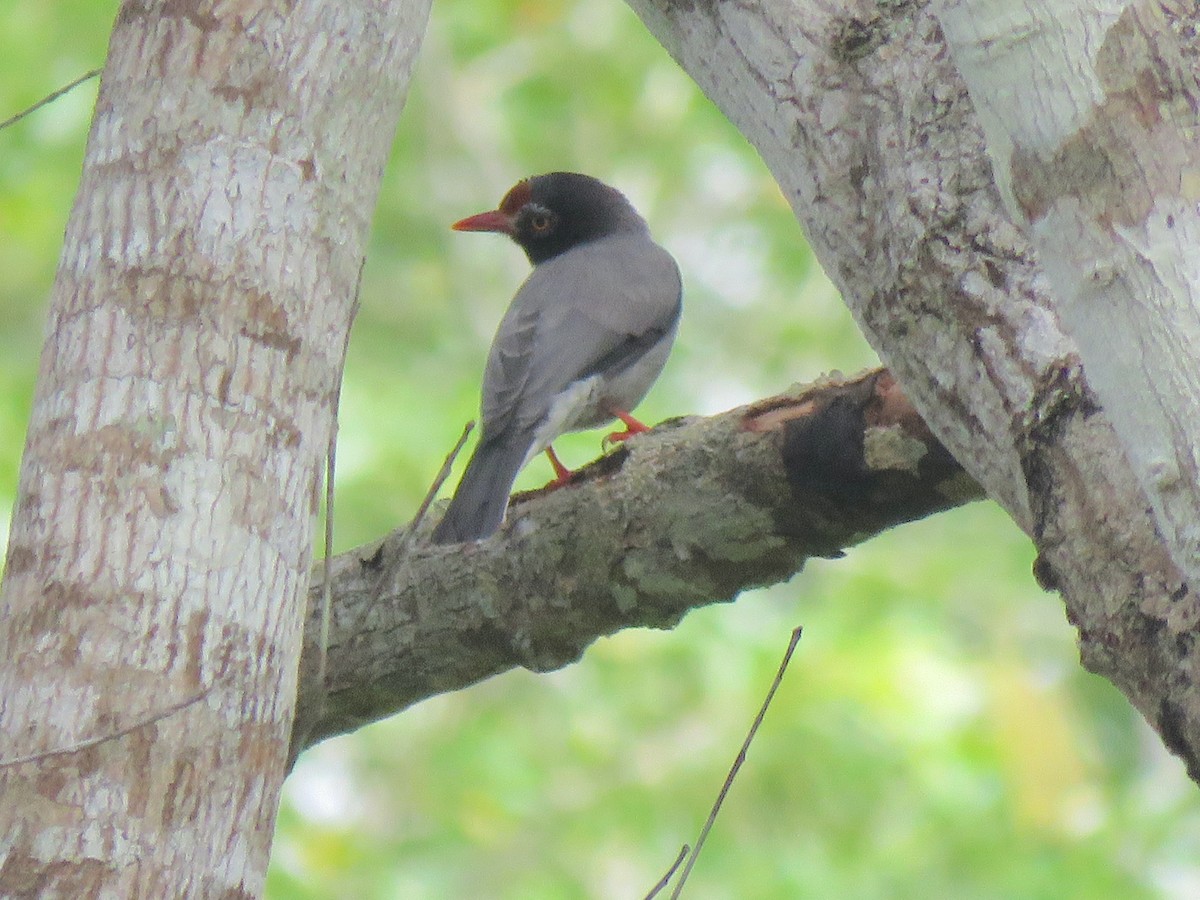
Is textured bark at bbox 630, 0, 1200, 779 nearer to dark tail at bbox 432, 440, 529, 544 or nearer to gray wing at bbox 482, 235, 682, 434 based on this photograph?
dark tail at bbox 432, 440, 529, 544

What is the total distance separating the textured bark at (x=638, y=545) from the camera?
3369mm

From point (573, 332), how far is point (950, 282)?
3.40 metres

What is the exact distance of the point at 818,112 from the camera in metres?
2.96

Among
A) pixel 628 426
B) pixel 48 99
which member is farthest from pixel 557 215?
pixel 48 99

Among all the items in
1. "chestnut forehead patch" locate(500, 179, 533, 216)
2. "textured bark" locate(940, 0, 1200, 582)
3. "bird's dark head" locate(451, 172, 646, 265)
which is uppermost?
"textured bark" locate(940, 0, 1200, 582)

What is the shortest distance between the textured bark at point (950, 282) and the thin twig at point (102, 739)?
1.31 metres

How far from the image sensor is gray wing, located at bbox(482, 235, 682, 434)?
5.56 metres

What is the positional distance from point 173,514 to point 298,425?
28 cm

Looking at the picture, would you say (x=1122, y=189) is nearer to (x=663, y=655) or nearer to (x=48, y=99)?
(x=48, y=99)

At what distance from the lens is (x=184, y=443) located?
2.30 meters

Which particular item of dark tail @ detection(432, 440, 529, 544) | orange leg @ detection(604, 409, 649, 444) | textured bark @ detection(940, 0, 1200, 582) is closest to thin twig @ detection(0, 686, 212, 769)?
textured bark @ detection(940, 0, 1200, 582)

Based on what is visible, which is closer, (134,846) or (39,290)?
(134,846)

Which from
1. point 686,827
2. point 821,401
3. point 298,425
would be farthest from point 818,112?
point 686,827

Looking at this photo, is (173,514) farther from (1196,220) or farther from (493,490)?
(493,490)
